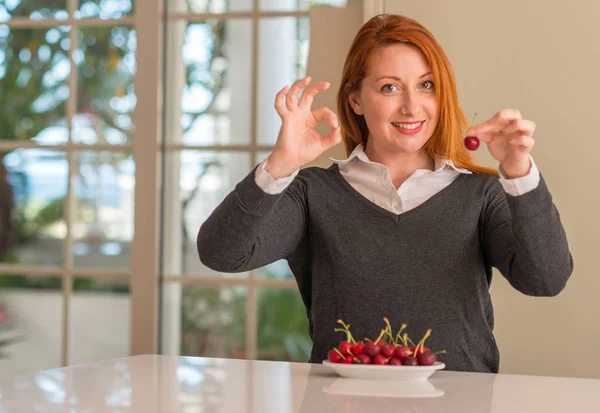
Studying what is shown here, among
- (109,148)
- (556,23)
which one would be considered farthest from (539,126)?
(109,148)

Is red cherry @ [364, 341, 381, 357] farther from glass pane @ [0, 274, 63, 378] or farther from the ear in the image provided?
glass pane @ [0, 274, 63, 378]

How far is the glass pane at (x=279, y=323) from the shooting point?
3.71 metres

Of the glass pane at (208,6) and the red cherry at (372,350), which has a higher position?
the glass pane at (208,6)

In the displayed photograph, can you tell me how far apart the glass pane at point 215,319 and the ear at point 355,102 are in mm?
1603

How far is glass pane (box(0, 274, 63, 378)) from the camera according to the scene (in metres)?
4.24

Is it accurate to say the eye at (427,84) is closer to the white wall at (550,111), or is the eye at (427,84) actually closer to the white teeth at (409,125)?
the white teeth at (409,125)

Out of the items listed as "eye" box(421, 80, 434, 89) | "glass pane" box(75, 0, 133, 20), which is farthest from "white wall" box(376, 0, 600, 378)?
"glass pane" box(75, 0, 133, 20)

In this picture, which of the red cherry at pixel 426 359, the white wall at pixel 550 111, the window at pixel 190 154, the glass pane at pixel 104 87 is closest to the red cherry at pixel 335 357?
the red cherry at pixel 426 359

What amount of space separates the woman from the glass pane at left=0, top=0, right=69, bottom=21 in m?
2.68

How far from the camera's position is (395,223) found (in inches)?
81.7

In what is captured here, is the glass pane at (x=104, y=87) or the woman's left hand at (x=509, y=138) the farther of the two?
the glass pane at (x=104, y=87)

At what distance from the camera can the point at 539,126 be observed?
9.57 feet

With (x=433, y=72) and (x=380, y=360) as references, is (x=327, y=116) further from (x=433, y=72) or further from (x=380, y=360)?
(x=380, y=360)

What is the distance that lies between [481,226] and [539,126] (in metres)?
0.97
